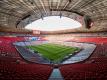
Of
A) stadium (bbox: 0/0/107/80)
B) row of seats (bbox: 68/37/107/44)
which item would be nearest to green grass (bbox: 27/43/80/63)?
stadium (bbox: 0/0/107/80)

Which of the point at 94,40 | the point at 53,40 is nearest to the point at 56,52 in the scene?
the point at 94,40

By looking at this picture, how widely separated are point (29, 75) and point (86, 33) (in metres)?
25.3

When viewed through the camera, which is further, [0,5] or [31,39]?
[31,39]

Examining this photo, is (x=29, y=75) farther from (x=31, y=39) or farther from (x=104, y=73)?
(x=31, y=39)

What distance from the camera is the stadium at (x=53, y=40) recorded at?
15219 millimetres

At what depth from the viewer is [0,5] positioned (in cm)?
1734

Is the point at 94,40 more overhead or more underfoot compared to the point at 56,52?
more overhead

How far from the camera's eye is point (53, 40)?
45688mm

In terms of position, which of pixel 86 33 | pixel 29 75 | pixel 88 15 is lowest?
pixel 29 75

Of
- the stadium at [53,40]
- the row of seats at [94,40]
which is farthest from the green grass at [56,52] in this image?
the row of seats at [94,40]

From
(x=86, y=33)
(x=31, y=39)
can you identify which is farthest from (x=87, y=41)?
(x=31, y=39)

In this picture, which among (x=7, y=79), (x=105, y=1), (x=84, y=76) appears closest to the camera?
(x=7, y=79)

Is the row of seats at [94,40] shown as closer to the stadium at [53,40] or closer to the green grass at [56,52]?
the stadium at [53,40]

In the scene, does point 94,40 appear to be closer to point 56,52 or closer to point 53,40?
point 56,52
